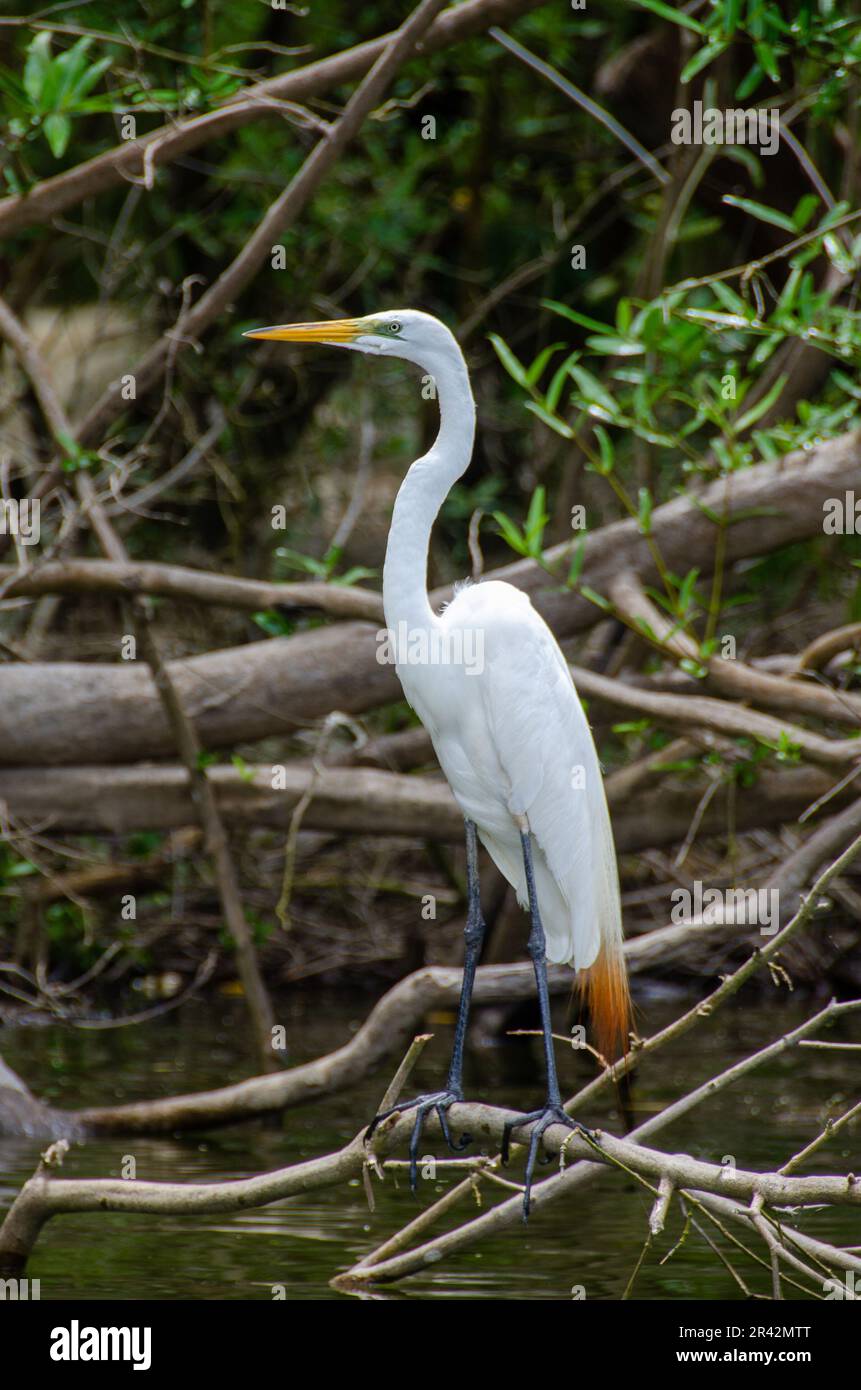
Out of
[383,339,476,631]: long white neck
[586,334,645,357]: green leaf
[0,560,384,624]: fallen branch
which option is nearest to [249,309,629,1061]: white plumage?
[383,339,476,631]: long white neck

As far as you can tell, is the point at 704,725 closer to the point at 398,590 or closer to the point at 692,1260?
the point at 692,1260

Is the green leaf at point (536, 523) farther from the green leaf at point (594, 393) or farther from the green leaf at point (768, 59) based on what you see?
the green leaf at point (768, 59)

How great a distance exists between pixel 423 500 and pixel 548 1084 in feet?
4.19

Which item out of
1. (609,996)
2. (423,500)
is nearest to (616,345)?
(423,500)

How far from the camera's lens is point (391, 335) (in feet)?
12.4

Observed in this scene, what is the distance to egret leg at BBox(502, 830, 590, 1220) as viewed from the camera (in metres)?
3.31

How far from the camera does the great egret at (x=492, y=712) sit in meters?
3.71

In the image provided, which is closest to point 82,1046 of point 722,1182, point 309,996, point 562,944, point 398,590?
point 309,996

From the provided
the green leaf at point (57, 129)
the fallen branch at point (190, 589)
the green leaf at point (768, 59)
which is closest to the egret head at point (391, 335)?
the green leaf at point (57, 129)

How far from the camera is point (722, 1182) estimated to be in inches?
111

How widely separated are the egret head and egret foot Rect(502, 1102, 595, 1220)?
5.32 feet

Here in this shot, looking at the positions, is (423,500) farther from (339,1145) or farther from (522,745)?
(339,1145)

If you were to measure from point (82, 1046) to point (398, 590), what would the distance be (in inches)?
167
